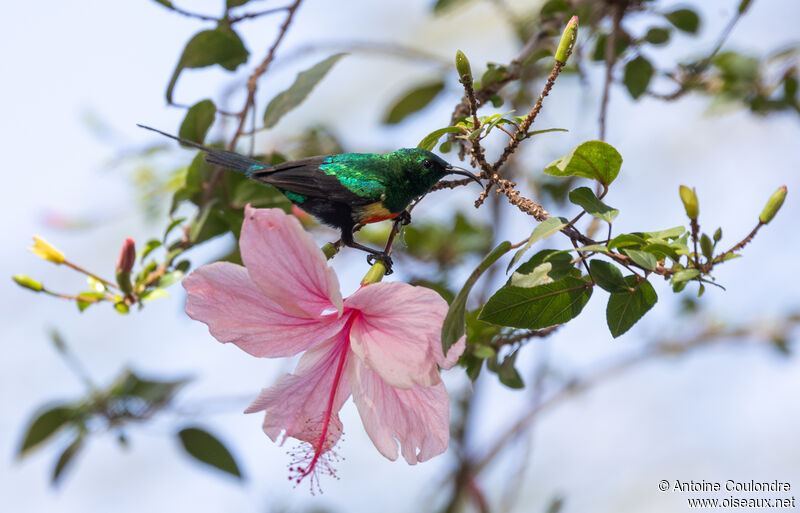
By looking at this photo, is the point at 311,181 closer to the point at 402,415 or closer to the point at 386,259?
the point at 386,259

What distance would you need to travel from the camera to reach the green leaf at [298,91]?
1.02 metres

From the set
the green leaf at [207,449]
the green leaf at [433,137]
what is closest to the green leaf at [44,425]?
the green leaf at [207,449]

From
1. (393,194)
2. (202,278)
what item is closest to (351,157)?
(393,194)

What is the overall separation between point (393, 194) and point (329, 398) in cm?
23

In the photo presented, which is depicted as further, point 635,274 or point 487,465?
point 487,465

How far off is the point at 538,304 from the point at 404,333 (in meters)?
0.13

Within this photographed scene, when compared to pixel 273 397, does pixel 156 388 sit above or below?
above

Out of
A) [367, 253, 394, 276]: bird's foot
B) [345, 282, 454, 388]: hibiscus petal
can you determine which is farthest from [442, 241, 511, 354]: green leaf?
[367, 253, 394, 276]: bird's foot

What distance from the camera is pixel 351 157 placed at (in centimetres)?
80

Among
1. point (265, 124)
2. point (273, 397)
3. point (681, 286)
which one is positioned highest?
point (265, 124)

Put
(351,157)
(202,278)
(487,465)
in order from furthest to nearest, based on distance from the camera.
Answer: (487,465) → (351,157) → (202,278)

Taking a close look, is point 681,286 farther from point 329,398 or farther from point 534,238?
point 329,398

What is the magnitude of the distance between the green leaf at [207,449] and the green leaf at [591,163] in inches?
31.7

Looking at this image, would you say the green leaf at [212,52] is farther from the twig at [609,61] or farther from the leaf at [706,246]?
the leaf at [706,246]
